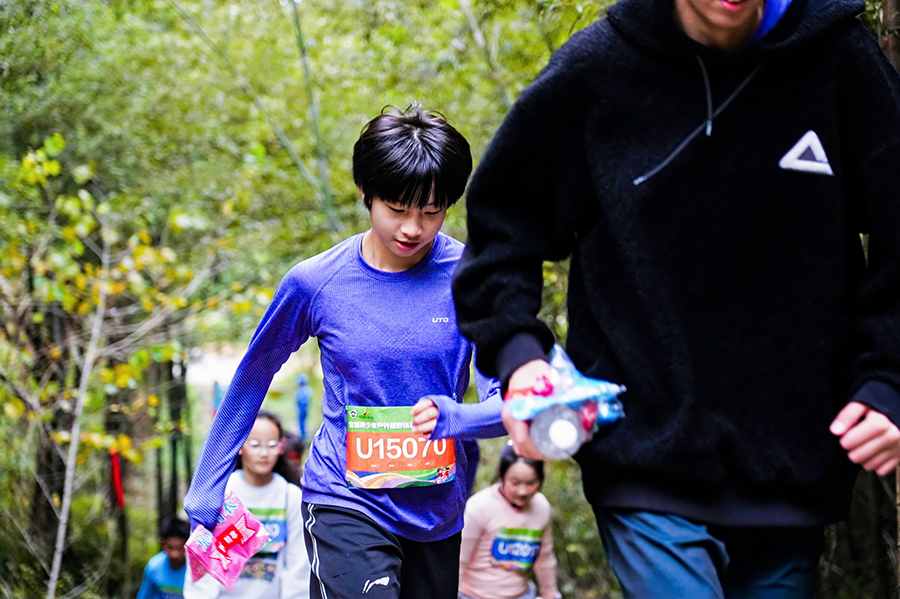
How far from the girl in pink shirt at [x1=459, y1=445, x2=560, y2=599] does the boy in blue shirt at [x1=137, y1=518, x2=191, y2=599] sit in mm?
1682

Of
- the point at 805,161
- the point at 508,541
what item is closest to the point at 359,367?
the point at 805,161

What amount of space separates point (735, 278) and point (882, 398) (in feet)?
0.94

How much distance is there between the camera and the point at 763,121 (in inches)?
62.1

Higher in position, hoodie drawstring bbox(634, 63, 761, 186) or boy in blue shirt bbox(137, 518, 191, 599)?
hoodie drawstring bbox(634, 63, 761, 186)

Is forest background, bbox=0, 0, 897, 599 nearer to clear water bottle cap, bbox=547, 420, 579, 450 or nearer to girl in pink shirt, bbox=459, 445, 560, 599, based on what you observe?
girl in pink shirt, bbox=459, 445, 560, 599

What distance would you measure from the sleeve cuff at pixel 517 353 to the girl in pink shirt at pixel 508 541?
11.8ft

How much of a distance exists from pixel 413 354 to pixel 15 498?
5883 millimetres

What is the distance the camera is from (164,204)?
941 cm

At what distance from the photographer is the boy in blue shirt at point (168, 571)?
5.71 metres

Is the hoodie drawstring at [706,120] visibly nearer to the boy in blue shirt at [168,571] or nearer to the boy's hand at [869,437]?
the boy's hand at [869,437]

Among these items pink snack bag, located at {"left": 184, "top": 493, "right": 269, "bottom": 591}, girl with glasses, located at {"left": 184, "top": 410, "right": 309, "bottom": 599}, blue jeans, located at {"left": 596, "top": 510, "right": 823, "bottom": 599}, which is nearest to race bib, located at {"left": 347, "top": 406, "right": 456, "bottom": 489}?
pink snack bag, located at {"left": 184, "top": 493, "right": 269, "bottom": 591}

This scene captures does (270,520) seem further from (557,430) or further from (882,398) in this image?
(882,398)

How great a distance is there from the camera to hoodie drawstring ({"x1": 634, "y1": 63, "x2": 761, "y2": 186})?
157 centimetres

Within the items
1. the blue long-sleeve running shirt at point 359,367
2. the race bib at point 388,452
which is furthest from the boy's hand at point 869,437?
the race bib at point 388,452
